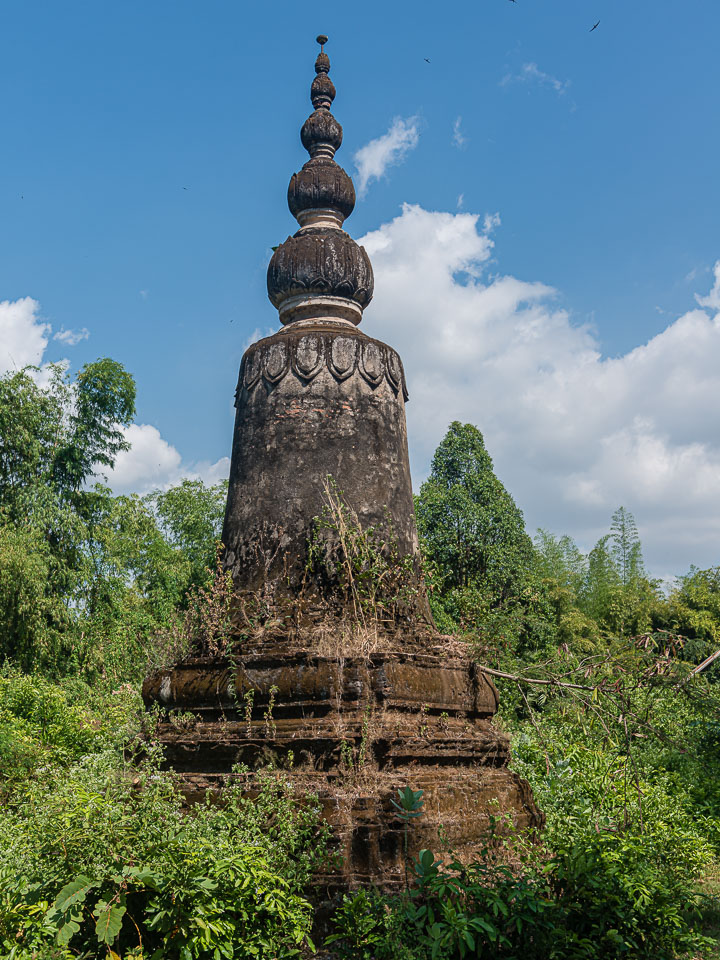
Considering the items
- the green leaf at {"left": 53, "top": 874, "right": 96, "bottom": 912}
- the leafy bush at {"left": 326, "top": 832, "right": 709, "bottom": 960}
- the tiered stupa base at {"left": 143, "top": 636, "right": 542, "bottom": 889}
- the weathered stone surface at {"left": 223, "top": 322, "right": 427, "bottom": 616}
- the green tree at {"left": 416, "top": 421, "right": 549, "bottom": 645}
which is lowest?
the leafy bush at {"left": 326, "top": 832, "right": 709, "bottom": 960}

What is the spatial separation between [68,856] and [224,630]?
210 cm

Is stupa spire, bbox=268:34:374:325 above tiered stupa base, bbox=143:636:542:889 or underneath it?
above

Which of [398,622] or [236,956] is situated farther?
[398,622]

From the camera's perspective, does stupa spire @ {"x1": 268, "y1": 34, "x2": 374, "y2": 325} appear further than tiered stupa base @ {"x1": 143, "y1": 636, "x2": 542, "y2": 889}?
Yes

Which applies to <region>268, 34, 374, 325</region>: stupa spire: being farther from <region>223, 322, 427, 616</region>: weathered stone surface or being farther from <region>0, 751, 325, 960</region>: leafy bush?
<region>0, 751, 325, 960</region>: leafy bush

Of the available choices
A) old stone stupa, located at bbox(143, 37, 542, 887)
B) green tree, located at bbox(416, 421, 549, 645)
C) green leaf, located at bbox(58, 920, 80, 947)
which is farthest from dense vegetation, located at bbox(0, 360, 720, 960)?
green tree, located at bbox(416, 421, 549, 645)

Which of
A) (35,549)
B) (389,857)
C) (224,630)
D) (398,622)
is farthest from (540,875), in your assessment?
(35,549)

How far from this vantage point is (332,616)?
5.36 m

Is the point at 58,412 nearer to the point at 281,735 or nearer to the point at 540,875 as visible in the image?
the point at 281,735

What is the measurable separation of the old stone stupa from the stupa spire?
0.05ft

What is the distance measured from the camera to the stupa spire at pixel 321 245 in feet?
21.4

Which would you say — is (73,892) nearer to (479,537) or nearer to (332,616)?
(332,616)

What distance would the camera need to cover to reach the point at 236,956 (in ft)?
11.7

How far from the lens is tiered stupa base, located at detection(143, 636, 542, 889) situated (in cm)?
425
